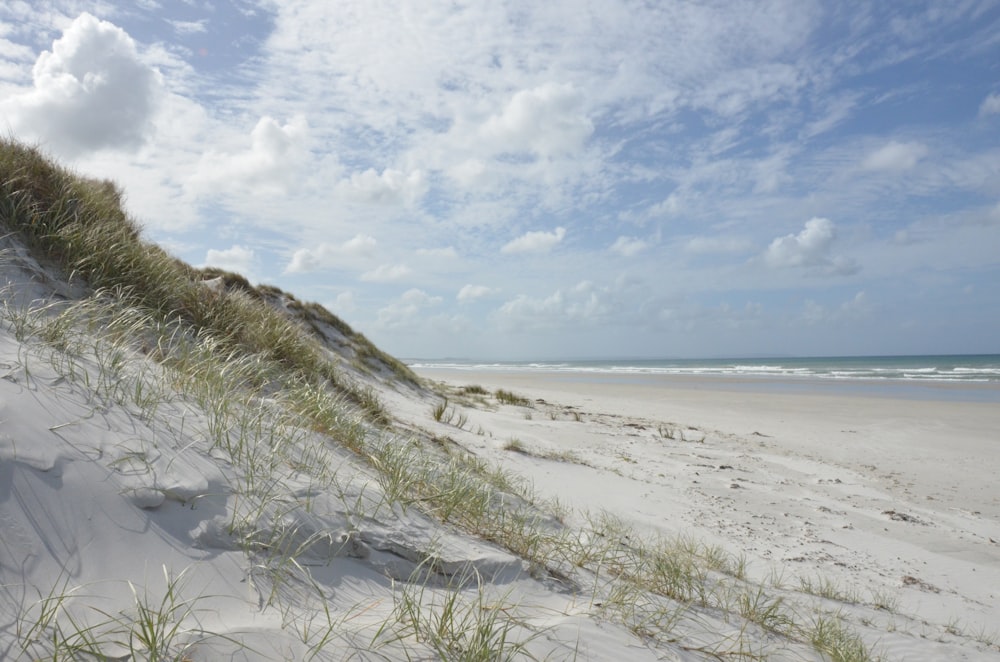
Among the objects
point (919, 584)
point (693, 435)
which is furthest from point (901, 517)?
point (693, 435)

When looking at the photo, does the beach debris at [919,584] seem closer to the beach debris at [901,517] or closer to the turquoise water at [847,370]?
the beach debris at [901,517]

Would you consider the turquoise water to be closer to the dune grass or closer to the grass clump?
the grass clump

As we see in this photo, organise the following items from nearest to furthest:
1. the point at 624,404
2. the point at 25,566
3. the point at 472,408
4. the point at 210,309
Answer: the point at 25,566 < the point at 210,309 < the point at 472,408 < the point at 624,404

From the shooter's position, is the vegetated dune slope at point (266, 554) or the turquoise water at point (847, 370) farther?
the turquoise water at point (847, 370)

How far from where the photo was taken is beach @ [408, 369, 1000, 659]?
447cm

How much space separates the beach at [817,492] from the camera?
4.47 m

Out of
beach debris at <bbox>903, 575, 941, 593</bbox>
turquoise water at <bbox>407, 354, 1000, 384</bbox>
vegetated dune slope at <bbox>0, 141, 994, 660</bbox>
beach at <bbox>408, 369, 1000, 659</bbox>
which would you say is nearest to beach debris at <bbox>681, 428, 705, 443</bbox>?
beach at <bbox>408, 369, 1000, 659</bbox>

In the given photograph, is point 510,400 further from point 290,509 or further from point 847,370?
point 847,370

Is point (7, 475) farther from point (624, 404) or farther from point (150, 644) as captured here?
point (624, 404)

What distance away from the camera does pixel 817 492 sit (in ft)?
23.5

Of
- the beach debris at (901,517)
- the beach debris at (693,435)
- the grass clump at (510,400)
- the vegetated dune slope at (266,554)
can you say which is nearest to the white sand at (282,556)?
the vegetated dune slope at (266,554)

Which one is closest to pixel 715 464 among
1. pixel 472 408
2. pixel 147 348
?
pixel 472 408

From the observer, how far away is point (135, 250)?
591 centimetres

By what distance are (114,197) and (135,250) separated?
301 centimetres
